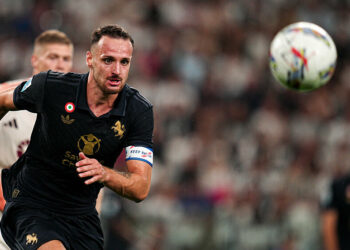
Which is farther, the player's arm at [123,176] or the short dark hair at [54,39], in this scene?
the short dark hair at [54,39]

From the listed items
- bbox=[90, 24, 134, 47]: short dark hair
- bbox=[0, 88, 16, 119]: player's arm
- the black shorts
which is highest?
bbox=[90, 24, 134, 47]: short dark hair

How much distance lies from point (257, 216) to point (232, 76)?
12.6ft

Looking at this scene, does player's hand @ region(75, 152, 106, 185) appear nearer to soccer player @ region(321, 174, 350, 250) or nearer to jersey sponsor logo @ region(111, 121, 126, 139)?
jersey sponsor logo @ region(111, 121, 126, 139)

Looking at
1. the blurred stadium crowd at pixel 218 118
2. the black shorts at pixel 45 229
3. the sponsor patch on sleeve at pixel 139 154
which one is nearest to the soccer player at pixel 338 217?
the blurred stadium crowd at pixel 218 118

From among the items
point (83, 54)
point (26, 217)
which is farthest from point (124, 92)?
point (83, 54)

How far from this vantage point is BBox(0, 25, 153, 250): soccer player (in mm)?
4852

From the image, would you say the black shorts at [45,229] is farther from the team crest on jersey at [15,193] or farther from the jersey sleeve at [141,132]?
the jersey sleeve at [141,132]

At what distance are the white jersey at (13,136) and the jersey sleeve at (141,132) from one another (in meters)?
1.43

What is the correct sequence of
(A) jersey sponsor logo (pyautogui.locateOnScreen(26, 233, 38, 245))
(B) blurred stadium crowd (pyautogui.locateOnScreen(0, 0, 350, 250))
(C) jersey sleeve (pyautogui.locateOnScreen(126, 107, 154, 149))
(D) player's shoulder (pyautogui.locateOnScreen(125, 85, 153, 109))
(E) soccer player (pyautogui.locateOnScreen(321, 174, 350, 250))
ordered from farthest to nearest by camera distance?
(B) blurred stadium crowd (pyautogui.locateOnScreen(0, 0, 350, 250)) < (E) soccer player (pyautogui.locateOnScreen(321, 174, 350, 250)) < (D) player's shoulder (pyautogui.locateOnScreen(125, 85, 153, 109)) < (C) jersey sleeve (pyautogui.locateOnScreen(126, 107, 154, 149)) < (A) jersey sponsor logo (pyautogui.locateOnScreen(26, 233, 38, 245))

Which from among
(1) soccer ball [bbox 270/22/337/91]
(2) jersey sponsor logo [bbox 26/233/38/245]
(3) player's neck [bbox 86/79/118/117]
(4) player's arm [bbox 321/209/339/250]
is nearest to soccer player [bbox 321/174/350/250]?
(4) player's arm [bbox 321/209/339/250]

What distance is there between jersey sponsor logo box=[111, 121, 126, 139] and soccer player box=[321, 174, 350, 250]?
369 centimetres

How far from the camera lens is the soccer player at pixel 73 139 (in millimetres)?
4852

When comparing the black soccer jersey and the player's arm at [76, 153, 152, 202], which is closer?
the player's arm at [76, 153, 152, 202]

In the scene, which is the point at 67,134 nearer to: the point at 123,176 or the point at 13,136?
the point at 123,176
